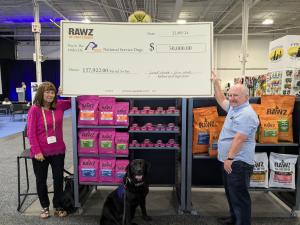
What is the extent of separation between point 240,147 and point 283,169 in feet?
3.32

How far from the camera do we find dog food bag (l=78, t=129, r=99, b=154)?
3.10m

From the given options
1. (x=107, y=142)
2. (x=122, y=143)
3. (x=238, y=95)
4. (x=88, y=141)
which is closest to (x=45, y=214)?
(x=88, y=141)

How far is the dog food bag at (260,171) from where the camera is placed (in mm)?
3084

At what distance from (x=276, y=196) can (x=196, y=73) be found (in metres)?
2.09

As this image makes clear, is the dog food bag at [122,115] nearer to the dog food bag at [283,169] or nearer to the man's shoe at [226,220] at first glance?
the man's shoe at [226,220]

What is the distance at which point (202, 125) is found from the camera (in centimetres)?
308

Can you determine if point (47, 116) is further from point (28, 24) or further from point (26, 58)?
point (26, 58)

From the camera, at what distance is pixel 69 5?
9.52m

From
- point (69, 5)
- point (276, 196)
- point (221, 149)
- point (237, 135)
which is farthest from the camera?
point (69, 5)

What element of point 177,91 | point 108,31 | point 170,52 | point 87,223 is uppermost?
point 108,31

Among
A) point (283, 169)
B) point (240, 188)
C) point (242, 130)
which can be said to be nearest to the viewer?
point (242, 130)

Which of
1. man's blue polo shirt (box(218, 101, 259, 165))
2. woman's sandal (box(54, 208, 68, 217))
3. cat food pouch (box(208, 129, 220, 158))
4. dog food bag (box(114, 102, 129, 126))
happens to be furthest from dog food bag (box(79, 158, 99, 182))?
man's blue polo shirt (box(218, 101, 259, 165))

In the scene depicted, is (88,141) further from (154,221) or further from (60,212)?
(154,221)

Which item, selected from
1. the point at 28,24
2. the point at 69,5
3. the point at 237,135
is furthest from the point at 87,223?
the point at 28,24
